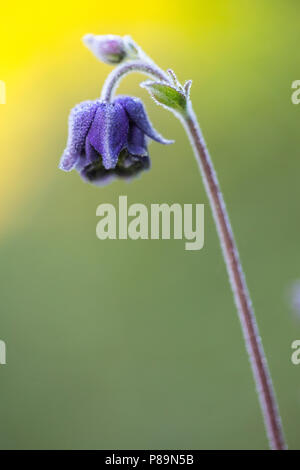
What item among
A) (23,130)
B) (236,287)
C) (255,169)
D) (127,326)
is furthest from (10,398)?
(236,287)

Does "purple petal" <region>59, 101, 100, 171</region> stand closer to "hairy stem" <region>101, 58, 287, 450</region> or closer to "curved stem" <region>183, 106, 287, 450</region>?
"hairy stem" <region>101, 58, 287, 450</region>

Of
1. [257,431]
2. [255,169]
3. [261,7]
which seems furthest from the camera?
[261,7]

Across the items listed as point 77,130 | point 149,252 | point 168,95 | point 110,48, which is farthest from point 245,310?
point 149,252

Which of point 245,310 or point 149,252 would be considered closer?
point 245,310

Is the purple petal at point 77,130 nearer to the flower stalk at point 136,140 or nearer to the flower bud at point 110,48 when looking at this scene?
the flower stalk at point 136,140

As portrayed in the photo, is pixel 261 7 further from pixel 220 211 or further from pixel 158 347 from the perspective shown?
pixel 220 211

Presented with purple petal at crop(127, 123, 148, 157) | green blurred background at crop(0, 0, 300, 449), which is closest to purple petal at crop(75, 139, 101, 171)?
purple petal at crop(127, 123, 148, 157)

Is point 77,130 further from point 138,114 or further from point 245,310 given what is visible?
point 245,310
